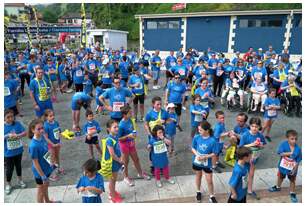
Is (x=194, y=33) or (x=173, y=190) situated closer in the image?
(x=173, y=190)

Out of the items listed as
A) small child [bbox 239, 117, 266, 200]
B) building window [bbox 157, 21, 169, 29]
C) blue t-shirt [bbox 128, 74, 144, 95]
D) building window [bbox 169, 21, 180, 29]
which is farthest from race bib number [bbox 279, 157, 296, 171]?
building window [bbox 157, 21, 169, 29]

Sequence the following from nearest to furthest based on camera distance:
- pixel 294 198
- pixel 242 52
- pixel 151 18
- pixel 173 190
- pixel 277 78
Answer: pixel 294 198 < pixel 173 190 < pixel 277 78 < pixel 242 52 < pixel 151 18

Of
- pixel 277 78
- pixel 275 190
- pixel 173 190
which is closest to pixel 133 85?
pixel 173 190

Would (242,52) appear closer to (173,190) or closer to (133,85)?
(133,85)

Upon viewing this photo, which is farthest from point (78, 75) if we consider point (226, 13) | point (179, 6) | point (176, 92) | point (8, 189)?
point (179, 6)

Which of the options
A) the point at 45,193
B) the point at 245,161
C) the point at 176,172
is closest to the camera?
the point at 245,161

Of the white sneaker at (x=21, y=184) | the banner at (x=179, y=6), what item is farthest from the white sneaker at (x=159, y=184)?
the banner at (x=179, y=6)

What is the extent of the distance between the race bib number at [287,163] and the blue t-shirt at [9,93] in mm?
7605

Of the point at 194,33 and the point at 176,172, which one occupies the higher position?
the point at 194,33

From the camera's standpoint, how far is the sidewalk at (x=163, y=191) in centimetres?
506

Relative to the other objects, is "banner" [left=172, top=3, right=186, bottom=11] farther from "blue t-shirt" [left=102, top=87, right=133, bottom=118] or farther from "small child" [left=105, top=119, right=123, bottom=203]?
"small child" [left=105, top=119, right=123, bottom=203]

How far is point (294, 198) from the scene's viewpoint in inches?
197

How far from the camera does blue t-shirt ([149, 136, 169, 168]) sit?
17.1 ft

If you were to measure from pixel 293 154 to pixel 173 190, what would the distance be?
241 cm
